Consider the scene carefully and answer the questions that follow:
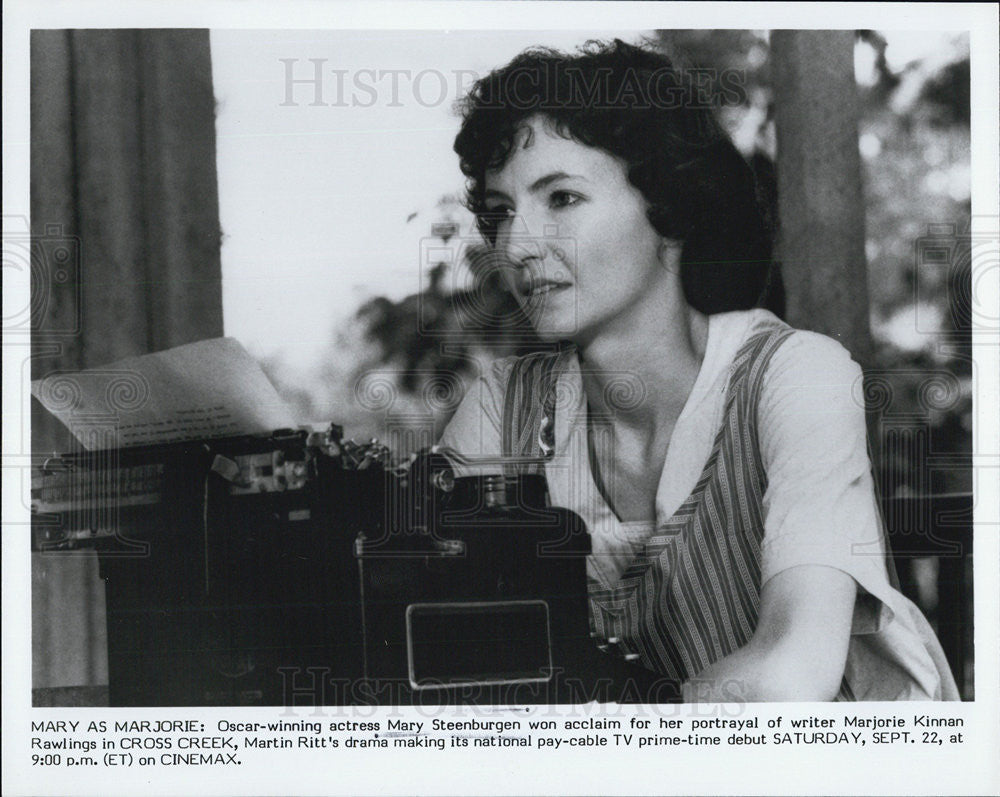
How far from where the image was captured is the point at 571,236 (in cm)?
164

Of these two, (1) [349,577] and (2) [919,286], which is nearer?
(1) [349,577]

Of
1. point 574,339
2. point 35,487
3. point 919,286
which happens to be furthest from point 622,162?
point 35,487

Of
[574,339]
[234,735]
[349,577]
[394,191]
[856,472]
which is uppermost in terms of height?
[394,191]

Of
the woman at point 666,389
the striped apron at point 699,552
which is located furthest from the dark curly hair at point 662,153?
the striped apron at point 699,552

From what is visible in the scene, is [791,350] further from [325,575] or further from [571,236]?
[325,575]

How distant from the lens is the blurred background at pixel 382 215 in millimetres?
1652

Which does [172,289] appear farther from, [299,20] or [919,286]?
[919,286]

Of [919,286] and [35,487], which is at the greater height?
[919,286]

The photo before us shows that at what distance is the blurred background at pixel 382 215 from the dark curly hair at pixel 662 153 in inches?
1.2

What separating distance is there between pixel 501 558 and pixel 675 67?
777 mm

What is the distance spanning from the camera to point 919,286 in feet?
5.53

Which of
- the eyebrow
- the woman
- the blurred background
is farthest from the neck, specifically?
the eyebrow

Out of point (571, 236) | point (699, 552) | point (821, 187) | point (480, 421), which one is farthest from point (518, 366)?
point (821, 187)

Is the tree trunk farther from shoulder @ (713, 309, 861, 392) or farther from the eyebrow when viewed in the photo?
the eyebrow
